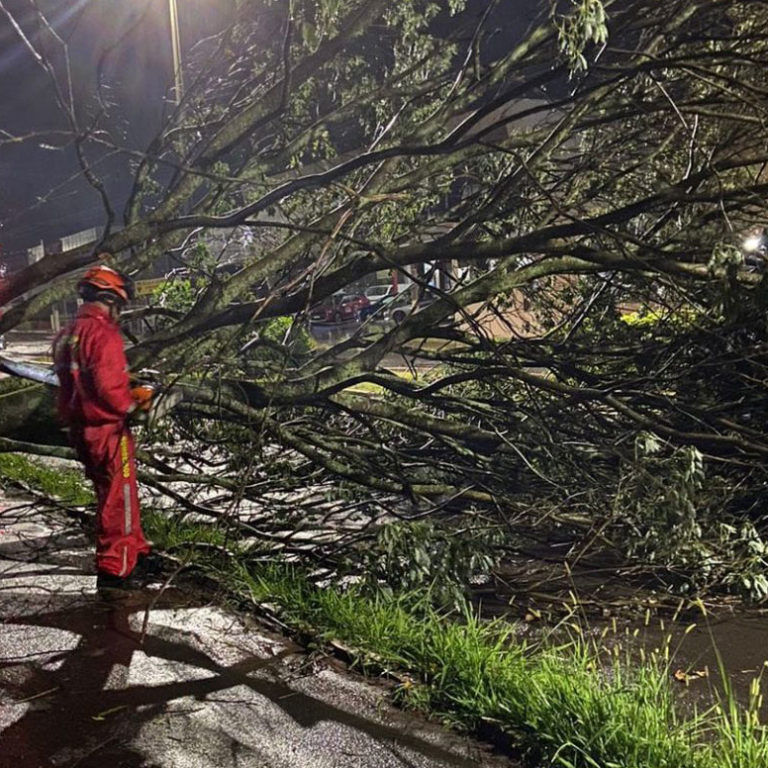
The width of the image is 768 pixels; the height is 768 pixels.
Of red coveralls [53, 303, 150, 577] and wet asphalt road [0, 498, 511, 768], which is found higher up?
red coveralls [53, 303, 150, 577]

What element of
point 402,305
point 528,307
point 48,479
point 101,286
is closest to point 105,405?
point 101,286

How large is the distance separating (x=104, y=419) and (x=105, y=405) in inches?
3.4

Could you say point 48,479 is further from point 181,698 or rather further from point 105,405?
point 181,698

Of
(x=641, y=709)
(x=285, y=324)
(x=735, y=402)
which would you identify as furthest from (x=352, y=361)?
(x=285, y=324)

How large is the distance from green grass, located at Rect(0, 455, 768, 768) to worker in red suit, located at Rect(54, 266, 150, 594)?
1.04m

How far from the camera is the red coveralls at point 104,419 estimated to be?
374cm

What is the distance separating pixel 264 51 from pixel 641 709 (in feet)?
23.6

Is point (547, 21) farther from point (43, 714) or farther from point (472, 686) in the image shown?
point (43, 714)

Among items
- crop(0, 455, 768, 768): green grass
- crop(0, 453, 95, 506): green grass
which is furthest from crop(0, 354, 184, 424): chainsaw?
crop(0, 453, 95, 506): green grass

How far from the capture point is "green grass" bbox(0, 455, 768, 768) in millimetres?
2947

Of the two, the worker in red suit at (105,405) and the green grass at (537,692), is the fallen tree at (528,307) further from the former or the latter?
the green grass at (537,692)

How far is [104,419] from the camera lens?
3848 mm

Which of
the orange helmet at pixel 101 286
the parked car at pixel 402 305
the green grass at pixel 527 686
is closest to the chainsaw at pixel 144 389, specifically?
the orange helmet at pixel 101 286

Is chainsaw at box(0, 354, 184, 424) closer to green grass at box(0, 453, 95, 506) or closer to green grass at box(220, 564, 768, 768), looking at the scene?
green grass at box(220, 564, 768, 768)
